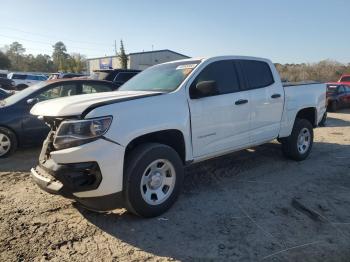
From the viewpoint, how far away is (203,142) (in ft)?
15.6

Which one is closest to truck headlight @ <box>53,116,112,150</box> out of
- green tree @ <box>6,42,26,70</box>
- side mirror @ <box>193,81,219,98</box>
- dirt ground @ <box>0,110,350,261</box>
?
dirt ground @ <box>0,110,350,261</box>

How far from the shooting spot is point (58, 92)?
307 inches

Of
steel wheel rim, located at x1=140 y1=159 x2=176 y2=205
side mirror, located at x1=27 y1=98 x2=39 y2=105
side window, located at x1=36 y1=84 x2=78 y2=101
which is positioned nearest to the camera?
steel wheel rim, located at x1=140 y1=159 x2=176 y2=205

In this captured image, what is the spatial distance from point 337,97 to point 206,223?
52.4 ft

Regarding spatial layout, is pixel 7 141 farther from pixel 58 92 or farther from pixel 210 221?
pixel 210 221

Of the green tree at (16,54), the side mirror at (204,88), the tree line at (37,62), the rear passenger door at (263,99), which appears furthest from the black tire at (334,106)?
the green tree at (16,54)

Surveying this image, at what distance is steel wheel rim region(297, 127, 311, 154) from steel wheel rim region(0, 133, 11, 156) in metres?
→ 5.83

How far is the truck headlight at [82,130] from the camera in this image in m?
3.66

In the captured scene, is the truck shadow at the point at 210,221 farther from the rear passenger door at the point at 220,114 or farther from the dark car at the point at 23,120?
the dark car at the point at 23,120

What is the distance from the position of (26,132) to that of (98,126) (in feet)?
14.0

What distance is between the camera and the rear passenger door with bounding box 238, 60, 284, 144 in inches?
221

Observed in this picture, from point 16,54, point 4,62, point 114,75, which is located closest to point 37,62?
point 16,54

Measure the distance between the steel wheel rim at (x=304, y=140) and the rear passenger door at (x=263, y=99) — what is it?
90 centimetres

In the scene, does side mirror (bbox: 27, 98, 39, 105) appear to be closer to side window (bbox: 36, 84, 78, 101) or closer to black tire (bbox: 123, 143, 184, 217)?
side window (bbox: 36, 84, 78, 101)
